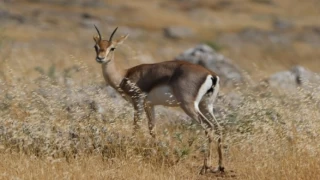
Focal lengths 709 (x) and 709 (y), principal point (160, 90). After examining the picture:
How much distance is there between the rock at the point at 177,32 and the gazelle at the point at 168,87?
34.0 metres

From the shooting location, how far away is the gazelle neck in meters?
9.95

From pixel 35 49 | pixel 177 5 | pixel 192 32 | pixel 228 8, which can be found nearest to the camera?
pixel 35 49

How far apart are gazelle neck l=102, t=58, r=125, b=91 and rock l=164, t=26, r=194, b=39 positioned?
111 ft

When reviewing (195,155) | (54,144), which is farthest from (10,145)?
(195,155)

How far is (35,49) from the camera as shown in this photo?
90.0 feet

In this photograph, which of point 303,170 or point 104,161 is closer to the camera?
point 303,170

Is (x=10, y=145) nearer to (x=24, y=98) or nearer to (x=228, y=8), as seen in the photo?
(x=24, y=98)

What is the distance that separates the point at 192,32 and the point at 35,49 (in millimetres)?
20261

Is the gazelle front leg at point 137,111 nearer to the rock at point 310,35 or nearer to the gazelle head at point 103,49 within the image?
the gazelle head at point 103,49

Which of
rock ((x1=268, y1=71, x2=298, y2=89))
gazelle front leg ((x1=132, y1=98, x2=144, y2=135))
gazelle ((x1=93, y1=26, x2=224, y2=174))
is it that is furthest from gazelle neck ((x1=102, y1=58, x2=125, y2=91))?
rock ((x1=268, y1=71, x2=298, y2=89))

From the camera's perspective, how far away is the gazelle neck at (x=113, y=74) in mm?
9945

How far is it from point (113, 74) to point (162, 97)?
1.31 m

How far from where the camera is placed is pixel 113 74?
10.0 m

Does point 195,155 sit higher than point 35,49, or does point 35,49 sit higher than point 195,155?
point 35,49
